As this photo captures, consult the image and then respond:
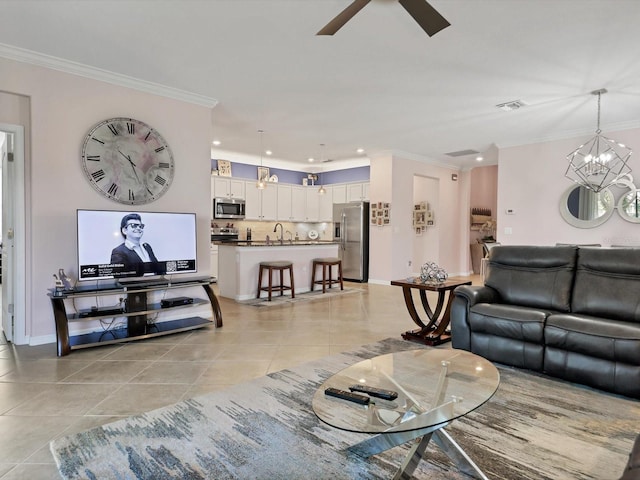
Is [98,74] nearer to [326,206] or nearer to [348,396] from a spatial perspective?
[348,396]

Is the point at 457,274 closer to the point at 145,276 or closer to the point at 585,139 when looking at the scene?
the point at 585,139

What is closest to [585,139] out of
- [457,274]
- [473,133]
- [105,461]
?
[473,133]

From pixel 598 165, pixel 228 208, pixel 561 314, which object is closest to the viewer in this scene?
pixel 561 314

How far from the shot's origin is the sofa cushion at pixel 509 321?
9.28 ft

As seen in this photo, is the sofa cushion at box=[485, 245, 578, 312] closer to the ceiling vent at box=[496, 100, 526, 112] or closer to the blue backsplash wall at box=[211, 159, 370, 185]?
the ceiling vent at box=[496, 100, 526, 112]

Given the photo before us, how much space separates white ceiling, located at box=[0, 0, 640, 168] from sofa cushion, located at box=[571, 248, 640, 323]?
184 centimetres

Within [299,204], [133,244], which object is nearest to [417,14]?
[133,244]

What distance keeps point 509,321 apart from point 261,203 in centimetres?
681

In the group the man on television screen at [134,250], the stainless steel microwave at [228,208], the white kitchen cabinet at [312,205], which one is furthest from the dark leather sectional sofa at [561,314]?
the white kitchen cabinet at [312,205]

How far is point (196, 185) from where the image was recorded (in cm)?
461

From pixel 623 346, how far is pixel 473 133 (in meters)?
4.64

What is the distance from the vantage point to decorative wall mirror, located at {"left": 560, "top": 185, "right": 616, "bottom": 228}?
19.1ft

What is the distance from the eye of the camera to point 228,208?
8242mm

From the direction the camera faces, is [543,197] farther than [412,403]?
Yes
